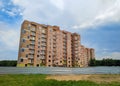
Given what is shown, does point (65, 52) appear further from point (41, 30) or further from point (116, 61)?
point (116, 61)

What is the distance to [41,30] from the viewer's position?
330 ft

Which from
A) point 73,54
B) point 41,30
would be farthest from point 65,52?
point 41,30

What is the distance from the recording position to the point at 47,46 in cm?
10100

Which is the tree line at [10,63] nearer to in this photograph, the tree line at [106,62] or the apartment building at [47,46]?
the apartment building at [47,46]

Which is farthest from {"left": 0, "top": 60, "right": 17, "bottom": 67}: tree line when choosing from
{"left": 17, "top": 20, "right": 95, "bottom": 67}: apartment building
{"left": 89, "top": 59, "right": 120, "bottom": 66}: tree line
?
{"left": 89, "top": 59, "right": 120, "bottom": 66}: tree line

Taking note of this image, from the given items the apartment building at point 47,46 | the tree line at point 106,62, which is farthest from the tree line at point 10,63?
the tree line at point 106,62

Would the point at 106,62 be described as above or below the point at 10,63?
below

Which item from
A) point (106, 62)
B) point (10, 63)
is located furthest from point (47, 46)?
point (106, 62)

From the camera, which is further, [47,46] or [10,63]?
[10,63]

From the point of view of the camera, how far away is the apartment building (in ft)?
296

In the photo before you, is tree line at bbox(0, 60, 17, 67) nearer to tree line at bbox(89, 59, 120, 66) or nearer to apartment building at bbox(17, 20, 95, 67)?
apartment building at bbox(17, 20, 95, 67)

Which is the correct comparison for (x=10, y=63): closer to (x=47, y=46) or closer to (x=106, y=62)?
(x=47, y=46)

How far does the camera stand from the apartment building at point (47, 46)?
296 feet

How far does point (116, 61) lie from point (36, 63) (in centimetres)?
9553
